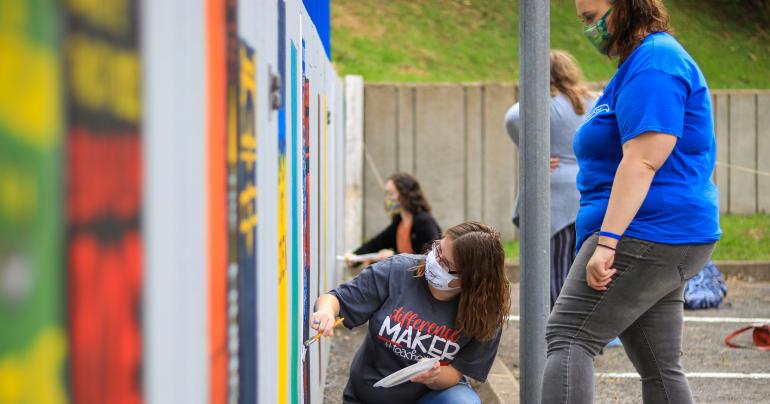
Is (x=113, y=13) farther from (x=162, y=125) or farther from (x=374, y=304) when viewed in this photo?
(x=374, y=304)

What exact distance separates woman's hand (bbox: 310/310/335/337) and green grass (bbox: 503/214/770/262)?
21.4 ft

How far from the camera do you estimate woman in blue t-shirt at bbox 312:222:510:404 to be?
344 centimetres

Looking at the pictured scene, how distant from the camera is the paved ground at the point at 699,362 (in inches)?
205

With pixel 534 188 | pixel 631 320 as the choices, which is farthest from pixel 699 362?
pixel 631 320

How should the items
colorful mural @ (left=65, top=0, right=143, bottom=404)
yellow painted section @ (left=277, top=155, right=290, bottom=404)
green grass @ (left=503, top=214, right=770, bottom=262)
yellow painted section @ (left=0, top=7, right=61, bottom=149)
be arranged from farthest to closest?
green grass @ (left=503, top=214, right=770, bottom=262) < yellow painted section @ (left=277, top=155, right=290, bottom=404) < colorful mural @ (left=65, top=0, right=143, bottom=404) < yellow painted section @ (left=0, top=7, right=61, bottom=149)

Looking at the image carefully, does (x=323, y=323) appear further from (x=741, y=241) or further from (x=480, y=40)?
(x=480, y=40)

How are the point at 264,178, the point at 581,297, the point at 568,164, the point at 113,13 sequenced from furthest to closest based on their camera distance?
the point at 568,164 < the point at 581,297 < the point at 264,178 < the point at 113,13

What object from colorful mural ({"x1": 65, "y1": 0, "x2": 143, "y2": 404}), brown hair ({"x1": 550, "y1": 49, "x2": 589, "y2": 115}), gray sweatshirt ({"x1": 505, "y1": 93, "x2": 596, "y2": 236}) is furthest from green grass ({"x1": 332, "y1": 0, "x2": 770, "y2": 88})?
colorful mural ({"x1": 65, "y1": 0, "x2": 143, "y2": 404})

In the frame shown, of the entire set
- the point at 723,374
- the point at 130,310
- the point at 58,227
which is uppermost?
the point at 58,227

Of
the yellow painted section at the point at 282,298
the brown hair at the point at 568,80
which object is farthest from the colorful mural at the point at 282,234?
the brown hair at the point at 568,80

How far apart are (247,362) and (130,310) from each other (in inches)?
30.8

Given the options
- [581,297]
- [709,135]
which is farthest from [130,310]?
[709,135]

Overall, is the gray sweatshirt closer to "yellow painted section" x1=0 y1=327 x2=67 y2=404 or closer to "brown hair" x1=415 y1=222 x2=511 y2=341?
"brown hair" x1=415 y1=222 x2=511 y2=341

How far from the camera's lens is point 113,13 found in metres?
1.10
